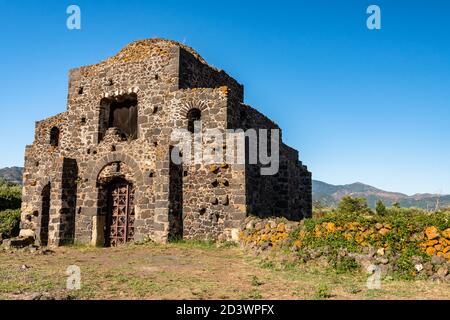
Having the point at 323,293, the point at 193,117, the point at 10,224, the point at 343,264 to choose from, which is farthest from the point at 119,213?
the point at 323,293

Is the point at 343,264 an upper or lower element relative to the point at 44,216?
lower

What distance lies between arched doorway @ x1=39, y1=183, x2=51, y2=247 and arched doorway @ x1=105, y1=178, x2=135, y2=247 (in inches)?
157

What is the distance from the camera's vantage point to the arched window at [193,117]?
16.0m

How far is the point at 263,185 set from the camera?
17844 millimetres

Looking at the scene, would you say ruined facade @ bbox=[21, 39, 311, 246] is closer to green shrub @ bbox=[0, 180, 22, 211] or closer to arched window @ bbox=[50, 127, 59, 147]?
arched window @ bbox=[50, 127, 59, 147]

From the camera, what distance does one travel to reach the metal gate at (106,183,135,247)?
16469mm

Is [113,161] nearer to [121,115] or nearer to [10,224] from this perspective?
[121,115]

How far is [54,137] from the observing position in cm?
2056

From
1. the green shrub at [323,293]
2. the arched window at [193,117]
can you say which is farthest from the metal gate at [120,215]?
the green shrub at [323,293]

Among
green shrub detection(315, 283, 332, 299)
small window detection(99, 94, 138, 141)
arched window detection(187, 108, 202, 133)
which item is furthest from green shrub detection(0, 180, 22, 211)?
green shrub detection(315, 283, 332, 299)

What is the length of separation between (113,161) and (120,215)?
7.74ft

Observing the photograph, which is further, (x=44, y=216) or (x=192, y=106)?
(x=44, y=216)
